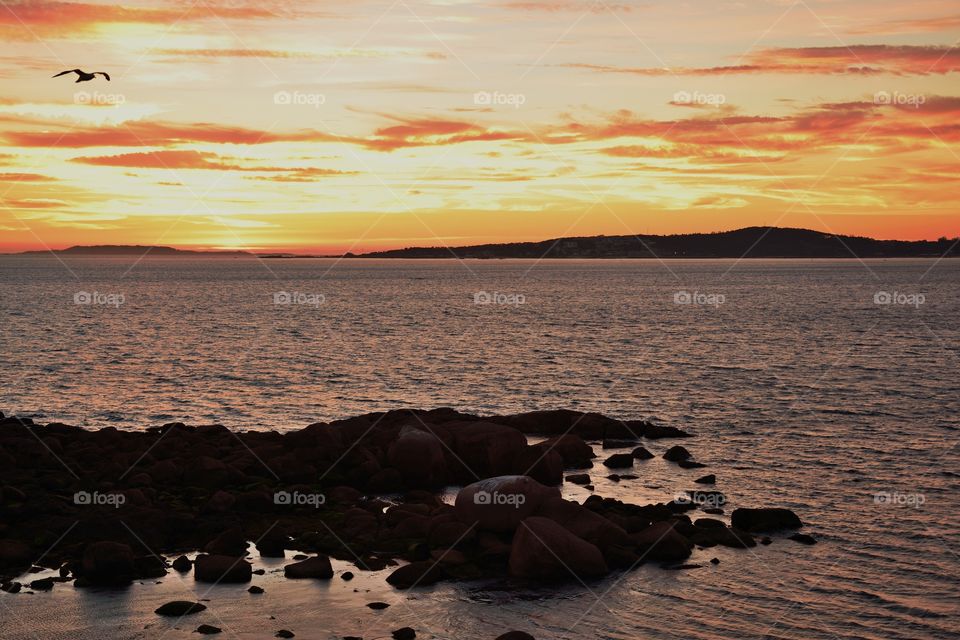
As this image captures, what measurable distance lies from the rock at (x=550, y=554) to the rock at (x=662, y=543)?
1.50 meters

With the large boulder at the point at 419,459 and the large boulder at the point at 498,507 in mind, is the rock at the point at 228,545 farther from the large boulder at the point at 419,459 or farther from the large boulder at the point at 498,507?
the large boulder at the point at 419,459

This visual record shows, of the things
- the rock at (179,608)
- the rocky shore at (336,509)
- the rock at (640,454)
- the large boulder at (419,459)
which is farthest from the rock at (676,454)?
the rock at (179,608)

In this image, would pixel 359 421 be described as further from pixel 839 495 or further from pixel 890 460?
pixel 890 460

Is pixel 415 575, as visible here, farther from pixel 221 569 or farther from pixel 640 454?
pixel 640 454

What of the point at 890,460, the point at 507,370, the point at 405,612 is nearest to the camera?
the point at 405,612

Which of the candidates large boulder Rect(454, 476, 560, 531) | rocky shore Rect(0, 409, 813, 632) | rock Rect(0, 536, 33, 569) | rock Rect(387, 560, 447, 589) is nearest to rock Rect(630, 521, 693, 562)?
rocky shore Rect(0, 409, 813, 632)

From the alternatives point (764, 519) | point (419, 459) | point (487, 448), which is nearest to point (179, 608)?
point (419, 459)

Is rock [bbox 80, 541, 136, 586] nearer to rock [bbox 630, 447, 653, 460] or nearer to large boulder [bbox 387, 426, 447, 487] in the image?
large boulder [bbox 387, 426, 447, 487]

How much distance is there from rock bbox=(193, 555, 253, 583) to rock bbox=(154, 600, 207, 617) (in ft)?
5.51

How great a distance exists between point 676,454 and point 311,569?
57.2 ft

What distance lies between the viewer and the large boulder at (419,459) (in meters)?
31.2

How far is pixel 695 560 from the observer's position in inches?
939

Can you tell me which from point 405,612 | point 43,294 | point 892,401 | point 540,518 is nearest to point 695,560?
point 540,518

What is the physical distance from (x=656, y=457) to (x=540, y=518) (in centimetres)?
1380
